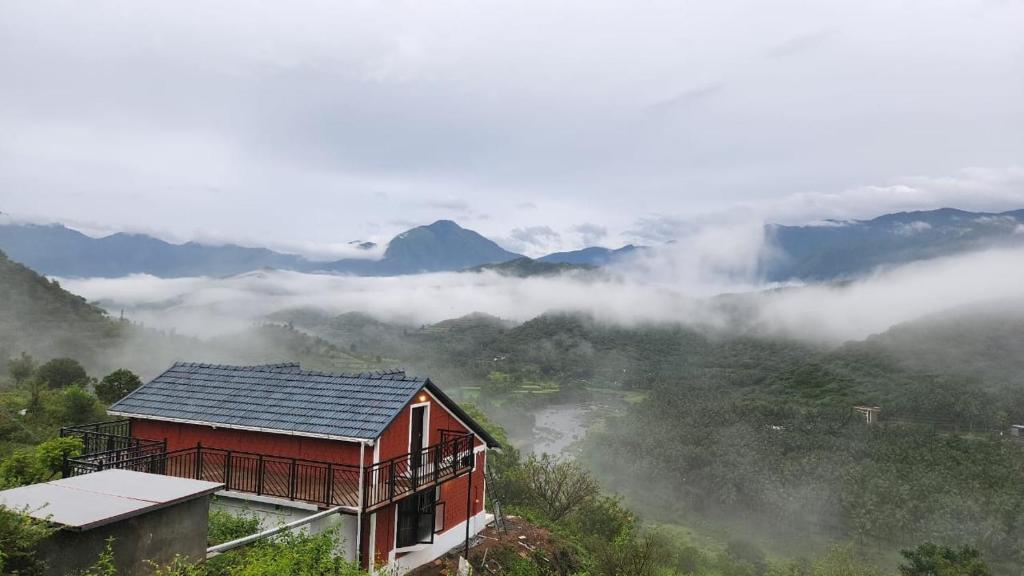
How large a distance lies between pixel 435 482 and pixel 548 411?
127m

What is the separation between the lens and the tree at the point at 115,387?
124 feet

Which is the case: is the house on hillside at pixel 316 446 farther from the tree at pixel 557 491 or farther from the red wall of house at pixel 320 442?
the tree at pixel 557 491

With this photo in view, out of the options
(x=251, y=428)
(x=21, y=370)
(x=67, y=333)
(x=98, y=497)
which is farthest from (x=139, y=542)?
(x=67, y=333)

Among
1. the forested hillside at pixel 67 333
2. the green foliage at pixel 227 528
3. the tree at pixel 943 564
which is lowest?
the tree at pixel 943 564

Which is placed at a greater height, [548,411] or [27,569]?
[27,569]

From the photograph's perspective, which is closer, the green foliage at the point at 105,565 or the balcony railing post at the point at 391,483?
the green foliage at the point at 105,565

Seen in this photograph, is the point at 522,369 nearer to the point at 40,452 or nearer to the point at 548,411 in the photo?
the point at 548,411

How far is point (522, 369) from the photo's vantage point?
596 ft

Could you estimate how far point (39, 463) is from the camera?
13.8 m

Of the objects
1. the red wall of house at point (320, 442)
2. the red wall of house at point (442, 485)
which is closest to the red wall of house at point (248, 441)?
the red wall of house at point (320, 442)

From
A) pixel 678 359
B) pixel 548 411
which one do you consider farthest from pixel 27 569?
pixel 678 359

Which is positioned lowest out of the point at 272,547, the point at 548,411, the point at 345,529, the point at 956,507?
the point at 548,411

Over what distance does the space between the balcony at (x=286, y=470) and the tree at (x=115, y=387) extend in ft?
77.4

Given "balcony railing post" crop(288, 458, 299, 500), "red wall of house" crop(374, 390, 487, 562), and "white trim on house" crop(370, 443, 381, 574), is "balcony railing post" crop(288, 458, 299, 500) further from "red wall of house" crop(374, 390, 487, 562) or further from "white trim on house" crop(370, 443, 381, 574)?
"red wall of house" crop(374, 390, 487, 562)
